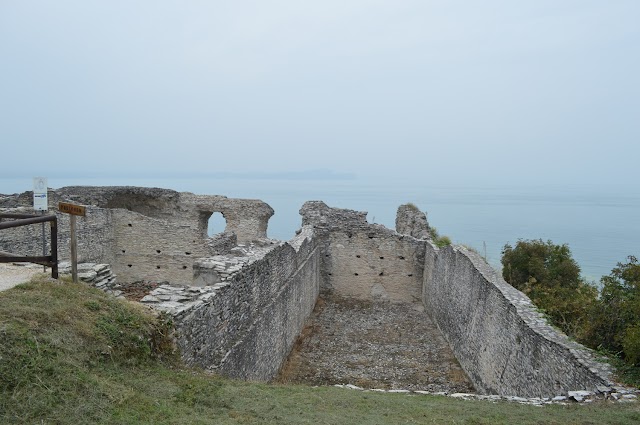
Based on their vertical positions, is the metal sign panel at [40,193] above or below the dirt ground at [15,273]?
above

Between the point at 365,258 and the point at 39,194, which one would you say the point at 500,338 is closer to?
the point at 365,258

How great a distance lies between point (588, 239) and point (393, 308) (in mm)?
32113

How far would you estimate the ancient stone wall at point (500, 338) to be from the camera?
22.5 feet

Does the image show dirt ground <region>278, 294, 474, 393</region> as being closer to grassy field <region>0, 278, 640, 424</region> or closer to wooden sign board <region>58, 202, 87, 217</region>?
grassy field <region>0, 278, 640, 424</region>

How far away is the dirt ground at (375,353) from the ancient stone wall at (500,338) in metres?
0.56

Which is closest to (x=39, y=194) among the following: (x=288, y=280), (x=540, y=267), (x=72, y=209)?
(x=288, y=280)

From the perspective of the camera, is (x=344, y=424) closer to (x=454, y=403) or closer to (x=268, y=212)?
(x=454, y=403)

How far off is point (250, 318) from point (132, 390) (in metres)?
4.63

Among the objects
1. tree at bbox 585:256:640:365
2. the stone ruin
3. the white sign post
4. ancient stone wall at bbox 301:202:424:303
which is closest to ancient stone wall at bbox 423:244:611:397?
the stone ruin

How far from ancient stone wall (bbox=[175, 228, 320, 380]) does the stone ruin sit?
26 millimetres

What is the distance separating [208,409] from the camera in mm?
4973

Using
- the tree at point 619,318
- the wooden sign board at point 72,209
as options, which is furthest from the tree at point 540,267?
the wooden sign board at point 72,209

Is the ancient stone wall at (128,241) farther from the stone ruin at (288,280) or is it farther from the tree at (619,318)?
the tree at (619,318)

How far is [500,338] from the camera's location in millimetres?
9516
